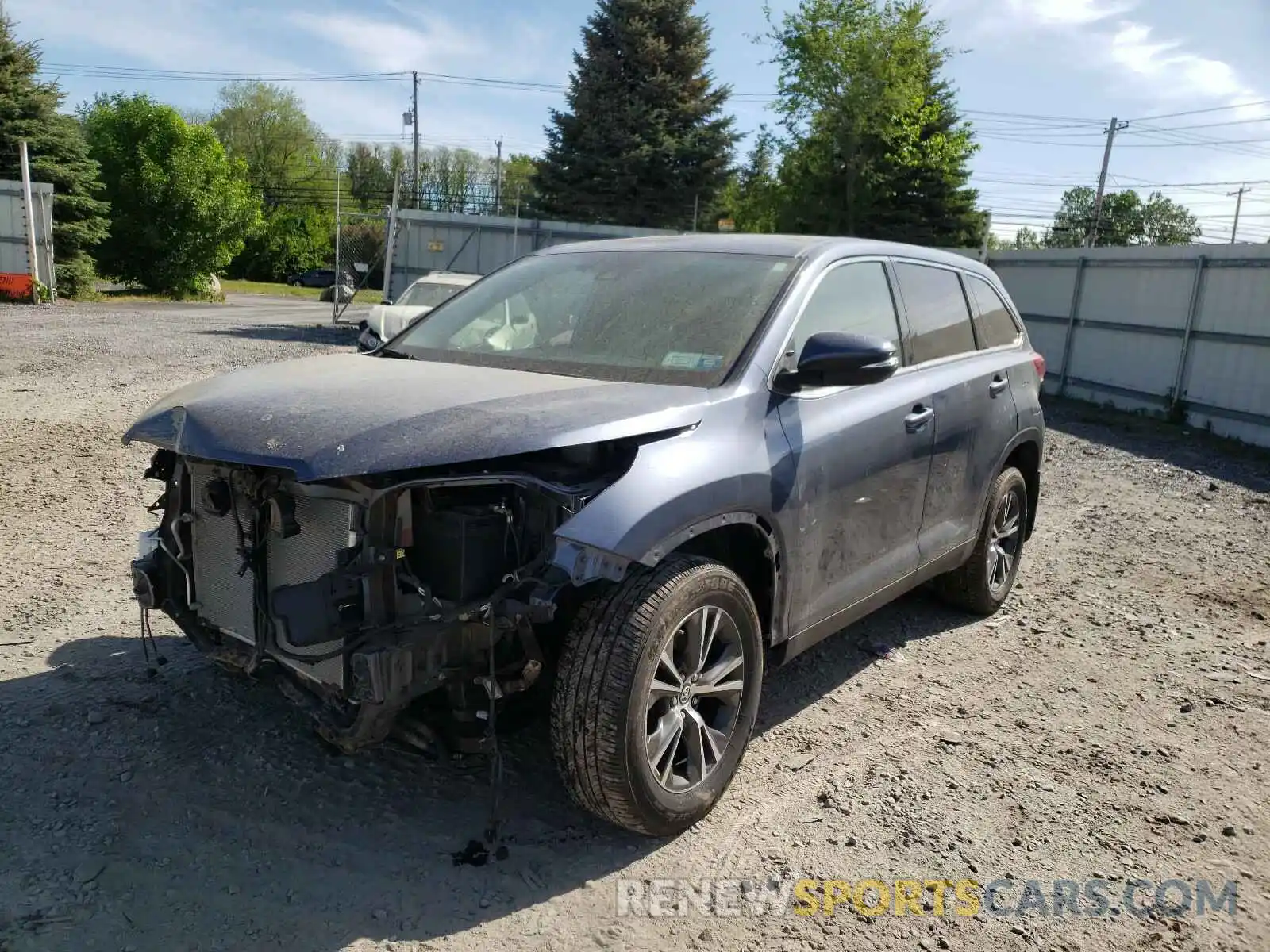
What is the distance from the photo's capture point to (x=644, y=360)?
11.7 ft

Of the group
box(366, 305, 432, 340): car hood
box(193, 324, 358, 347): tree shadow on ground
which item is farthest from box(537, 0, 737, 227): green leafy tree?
box(366, 305, 432, 340): car hood

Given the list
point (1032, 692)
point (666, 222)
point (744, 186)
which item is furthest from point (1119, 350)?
point (744, 186)

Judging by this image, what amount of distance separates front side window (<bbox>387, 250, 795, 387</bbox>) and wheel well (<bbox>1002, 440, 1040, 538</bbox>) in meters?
2.29

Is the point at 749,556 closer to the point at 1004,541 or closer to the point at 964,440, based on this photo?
the point at 964,440

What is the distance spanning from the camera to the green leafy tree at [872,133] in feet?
88.1

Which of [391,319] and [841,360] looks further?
[391,319]

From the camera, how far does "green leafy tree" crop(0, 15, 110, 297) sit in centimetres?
2597

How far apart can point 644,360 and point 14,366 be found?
11.1 meters

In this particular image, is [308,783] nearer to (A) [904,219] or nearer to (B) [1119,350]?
(B) [1119,350]

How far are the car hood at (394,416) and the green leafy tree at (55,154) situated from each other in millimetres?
26430

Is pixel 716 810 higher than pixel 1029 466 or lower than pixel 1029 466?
lower

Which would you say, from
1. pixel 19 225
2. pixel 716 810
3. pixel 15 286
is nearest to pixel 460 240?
pixel 19 225

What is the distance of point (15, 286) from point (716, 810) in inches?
996

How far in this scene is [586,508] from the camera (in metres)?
2.76
